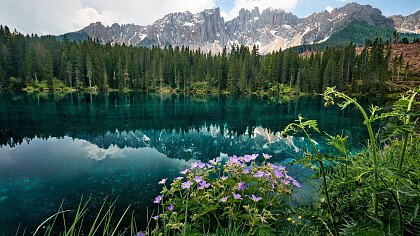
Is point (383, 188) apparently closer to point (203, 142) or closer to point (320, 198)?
point (320, 198)

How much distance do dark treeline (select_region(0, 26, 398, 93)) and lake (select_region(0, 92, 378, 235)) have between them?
5210cm

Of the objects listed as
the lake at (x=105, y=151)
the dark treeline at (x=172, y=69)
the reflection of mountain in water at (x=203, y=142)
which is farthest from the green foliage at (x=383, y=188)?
the dark treeline at (x=172, y=69)

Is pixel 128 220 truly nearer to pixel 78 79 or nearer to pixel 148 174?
pixel 148 174

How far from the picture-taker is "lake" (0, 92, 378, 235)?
38.3 feet

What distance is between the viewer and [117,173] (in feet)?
49.7

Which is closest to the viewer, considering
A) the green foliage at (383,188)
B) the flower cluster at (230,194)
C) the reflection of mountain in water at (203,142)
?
the green foliage at (383,188)

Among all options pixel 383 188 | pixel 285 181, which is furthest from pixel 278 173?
pixel 383 188

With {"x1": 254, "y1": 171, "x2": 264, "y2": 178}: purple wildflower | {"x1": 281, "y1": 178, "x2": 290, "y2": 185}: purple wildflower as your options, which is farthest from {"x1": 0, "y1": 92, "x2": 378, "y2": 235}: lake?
{"x1": 254, "y1": 171, "x2": 264, "y2": 178}: purple wildflower

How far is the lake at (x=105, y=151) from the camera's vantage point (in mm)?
11672

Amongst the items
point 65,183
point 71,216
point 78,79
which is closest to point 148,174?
point 65,183

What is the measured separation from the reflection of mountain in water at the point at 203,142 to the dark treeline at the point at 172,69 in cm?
6436

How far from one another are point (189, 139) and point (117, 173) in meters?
10.5

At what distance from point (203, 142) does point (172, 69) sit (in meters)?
76.5

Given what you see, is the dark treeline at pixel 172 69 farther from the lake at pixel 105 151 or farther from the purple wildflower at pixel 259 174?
the purple wildflower at pixel 259 174
